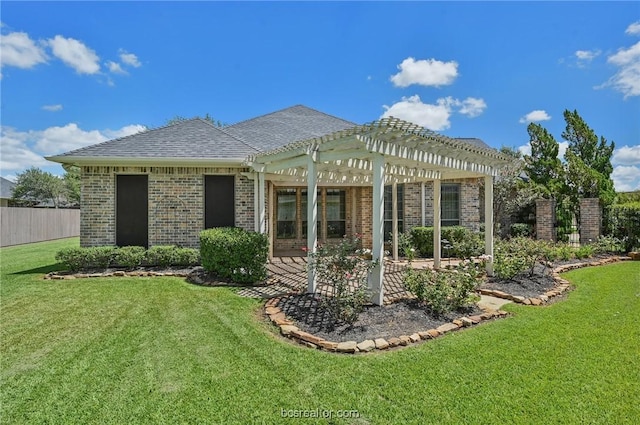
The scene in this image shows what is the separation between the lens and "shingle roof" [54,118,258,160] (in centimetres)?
971

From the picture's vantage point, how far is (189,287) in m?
7.44

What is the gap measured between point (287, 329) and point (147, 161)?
292 inches

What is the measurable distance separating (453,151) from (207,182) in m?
7.19

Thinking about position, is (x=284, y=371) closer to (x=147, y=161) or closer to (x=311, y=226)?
(x=311, y=226)

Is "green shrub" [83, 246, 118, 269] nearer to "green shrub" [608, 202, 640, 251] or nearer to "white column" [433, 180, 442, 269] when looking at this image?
"white column" [433, 180, 442, 269]

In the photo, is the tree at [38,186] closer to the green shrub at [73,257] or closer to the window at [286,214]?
the green shrub at [73,257]

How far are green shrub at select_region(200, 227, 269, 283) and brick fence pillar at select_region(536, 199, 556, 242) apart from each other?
39.4ft

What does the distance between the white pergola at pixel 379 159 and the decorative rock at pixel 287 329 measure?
1.45 m


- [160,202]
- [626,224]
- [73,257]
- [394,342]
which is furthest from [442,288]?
[626,224]

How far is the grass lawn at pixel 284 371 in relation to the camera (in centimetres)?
293

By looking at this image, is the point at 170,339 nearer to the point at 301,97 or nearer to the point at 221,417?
the point at 221,417

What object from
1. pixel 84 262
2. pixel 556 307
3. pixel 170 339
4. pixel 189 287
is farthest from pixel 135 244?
pixel 556 307

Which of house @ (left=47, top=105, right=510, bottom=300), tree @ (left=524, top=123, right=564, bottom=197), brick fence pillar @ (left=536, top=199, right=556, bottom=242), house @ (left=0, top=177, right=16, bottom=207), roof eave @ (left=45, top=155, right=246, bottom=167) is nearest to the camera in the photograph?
house @ (left=47, top=105, right=510, bottom=300)

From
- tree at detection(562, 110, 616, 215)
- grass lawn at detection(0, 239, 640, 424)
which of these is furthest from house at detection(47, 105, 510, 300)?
tree at detection(562, 110, 616, 215)
